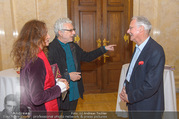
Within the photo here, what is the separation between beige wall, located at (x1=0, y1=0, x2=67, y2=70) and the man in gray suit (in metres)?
2.83

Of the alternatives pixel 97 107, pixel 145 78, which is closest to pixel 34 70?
pixel 145 78

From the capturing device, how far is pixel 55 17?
13.8ft

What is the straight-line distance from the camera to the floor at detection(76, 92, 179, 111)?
12.1ft

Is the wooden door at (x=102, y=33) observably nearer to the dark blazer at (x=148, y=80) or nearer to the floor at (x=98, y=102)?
the floor at (x=98, y=102)

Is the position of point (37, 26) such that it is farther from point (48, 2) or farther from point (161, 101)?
point (48, 2)

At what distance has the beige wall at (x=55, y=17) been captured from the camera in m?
3.97

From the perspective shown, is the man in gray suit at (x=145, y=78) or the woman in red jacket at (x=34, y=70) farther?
the man in gray suit at (x=145, y=78)

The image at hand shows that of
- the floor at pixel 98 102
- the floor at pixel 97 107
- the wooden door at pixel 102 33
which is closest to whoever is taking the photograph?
the floor at pixel 97 107

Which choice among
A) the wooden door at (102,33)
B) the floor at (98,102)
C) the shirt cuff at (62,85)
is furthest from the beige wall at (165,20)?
the shirt cuff at (62,85)

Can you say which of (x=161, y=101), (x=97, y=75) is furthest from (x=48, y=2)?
(x=161, y=101)

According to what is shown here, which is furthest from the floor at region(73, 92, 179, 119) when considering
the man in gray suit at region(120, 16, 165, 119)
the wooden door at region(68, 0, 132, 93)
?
the man in gray suit at region(120, 16, 165, 119)

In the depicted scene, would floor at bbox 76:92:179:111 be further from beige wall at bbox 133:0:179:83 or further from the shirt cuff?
the shirt cuff

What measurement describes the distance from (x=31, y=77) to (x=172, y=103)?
7.75 ft

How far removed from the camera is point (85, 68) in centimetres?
462
